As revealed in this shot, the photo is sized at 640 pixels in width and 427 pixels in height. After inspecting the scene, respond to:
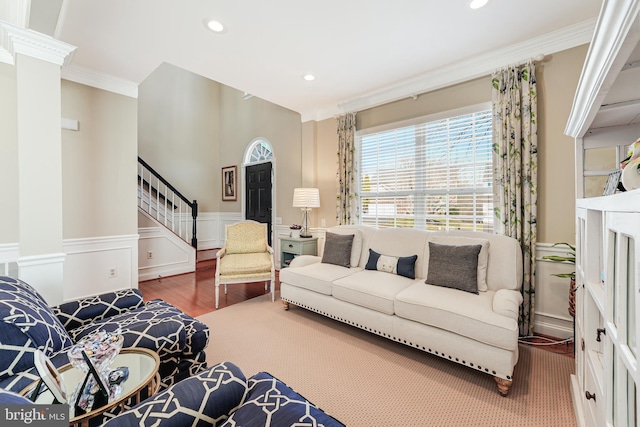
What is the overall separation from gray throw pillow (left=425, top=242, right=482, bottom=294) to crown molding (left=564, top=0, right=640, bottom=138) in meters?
1.36

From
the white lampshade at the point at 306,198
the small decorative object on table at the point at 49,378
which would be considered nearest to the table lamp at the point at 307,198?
the white lampshade at the point at 306,198

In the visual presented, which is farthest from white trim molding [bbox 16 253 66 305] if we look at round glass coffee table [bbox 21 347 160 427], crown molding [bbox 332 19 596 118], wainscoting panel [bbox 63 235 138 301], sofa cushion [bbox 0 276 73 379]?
crown molding [bbox 332 19 596 118]

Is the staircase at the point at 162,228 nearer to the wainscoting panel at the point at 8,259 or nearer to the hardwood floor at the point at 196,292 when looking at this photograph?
the hardwood floor at the point at 196,292

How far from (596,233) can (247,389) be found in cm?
173

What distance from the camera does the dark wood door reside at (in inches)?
215

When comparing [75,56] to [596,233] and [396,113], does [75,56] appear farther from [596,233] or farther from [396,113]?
[596,233]

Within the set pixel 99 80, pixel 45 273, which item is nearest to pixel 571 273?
pixel 45 273

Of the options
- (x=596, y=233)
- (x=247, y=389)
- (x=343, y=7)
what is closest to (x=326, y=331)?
(x=247, y=389)

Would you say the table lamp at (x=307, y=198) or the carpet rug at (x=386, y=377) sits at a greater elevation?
the table lamp at (x=307, y=198)

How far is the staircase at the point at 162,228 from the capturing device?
15.2ft

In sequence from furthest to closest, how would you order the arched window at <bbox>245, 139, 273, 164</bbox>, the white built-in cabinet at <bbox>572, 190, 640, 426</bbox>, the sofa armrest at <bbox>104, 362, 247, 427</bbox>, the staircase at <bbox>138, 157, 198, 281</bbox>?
1. the arched window at <bbox>245, 139, 273, 164</bbox>
2. the staircase at <bbox>138, 157, 198, 281</bbox>
3. the sofa armrest at <bbox>104, 362, 247, 427</bbox>
4. the white built-in cabinet at <bbox>572, 190, 640, 426</bbox>

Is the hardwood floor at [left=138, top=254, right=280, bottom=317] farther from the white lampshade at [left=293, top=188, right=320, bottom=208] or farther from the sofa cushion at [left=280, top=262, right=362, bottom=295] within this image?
the white lampshade at [left=293, top=188, right=320, bottom=208]

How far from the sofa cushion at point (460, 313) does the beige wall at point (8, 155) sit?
3711mm

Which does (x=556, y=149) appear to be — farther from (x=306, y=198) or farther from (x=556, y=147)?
(x=306, y=198)
